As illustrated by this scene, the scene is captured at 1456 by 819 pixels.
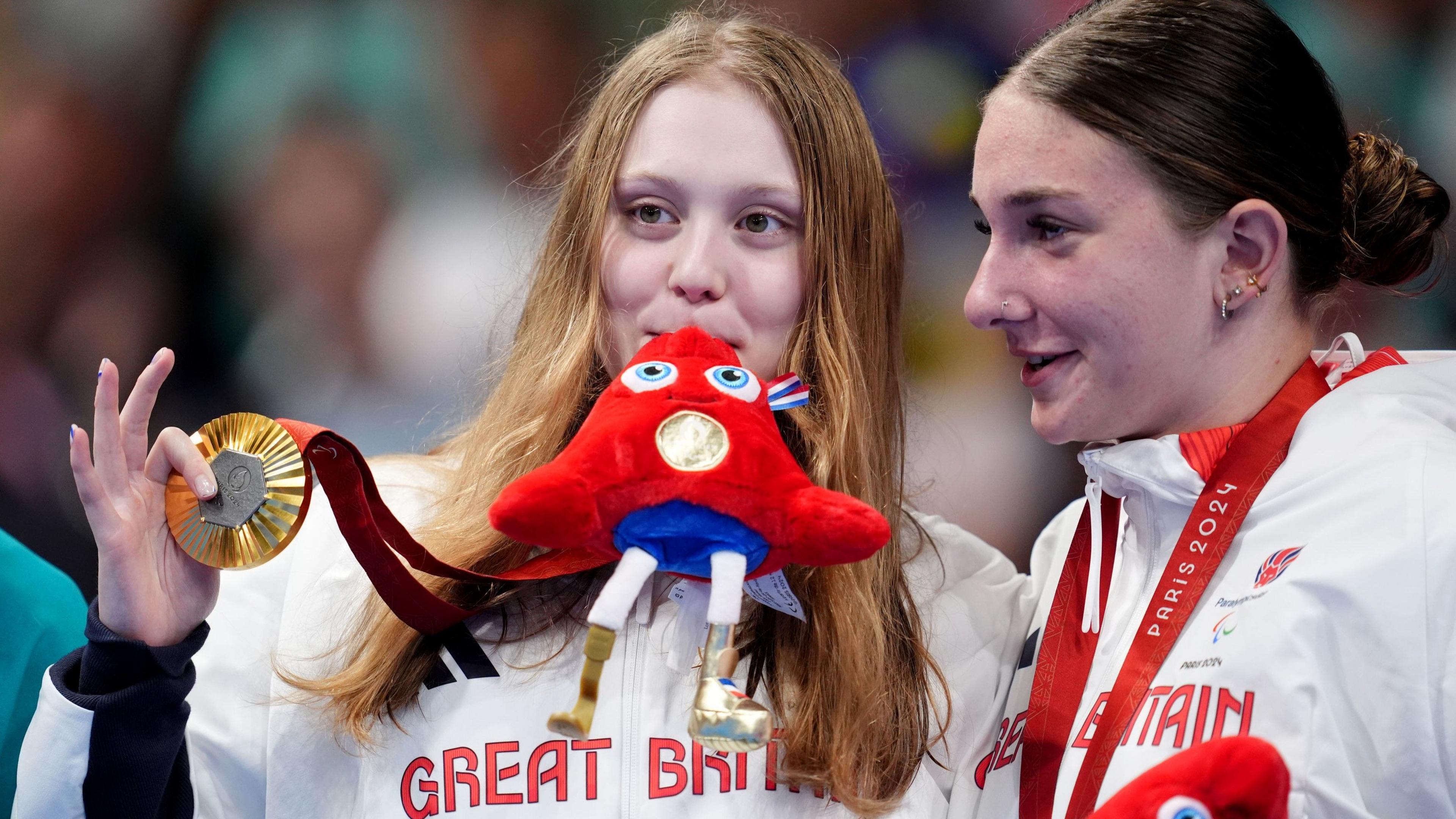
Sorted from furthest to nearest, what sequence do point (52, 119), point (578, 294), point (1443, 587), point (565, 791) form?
point (52, 119), point (578, 294), point (565, 791), point (1443, 587)

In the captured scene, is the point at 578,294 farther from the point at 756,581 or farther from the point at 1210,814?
the point at 1210,814

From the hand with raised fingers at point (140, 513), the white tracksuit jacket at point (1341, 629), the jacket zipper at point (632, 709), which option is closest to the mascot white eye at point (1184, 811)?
the white tracksuit jacket at point (1341, 629)

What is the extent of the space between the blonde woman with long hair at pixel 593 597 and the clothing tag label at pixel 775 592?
0.20 meters

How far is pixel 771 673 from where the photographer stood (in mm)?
1624

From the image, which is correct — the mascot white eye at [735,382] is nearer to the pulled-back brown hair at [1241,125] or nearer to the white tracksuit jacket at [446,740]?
the white tracksuit jacket at [446,740]

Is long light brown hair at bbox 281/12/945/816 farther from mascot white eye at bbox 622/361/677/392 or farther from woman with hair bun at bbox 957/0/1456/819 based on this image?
mascot white eye at bbox 622/361/677/392

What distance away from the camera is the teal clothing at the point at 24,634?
1.83 metres

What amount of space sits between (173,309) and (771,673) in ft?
5.79

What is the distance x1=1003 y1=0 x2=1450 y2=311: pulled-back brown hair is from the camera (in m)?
1.54

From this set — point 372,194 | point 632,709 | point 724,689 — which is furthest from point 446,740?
point 372,194

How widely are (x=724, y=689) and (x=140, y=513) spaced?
820 millimetres

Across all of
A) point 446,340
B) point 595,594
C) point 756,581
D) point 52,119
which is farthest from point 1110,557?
point 52,119

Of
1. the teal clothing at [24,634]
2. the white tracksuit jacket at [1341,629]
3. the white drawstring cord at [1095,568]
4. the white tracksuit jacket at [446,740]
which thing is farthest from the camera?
the teal clothing at [24,634]

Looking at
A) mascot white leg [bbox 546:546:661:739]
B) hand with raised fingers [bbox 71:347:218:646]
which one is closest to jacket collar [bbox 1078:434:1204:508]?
mascot white leg [bbox 546:546:661:739]
